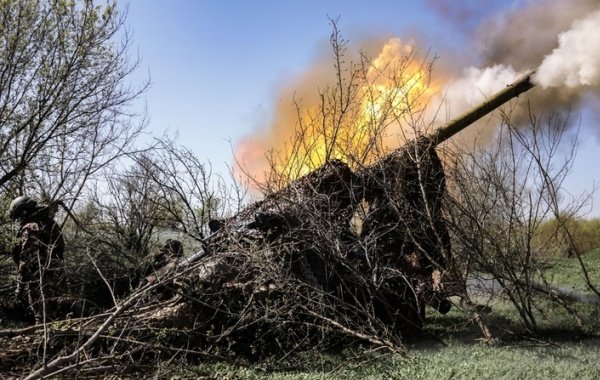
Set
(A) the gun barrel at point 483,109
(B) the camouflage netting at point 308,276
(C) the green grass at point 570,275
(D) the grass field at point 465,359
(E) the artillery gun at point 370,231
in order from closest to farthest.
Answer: (D) the grass field at point 465,359 < (B) the camouflage netting at point 308,276 < (E) the artillery gun at point 370,231 < (A) the gun barrel at point 483,109 < (C) the green grass at point 570,275

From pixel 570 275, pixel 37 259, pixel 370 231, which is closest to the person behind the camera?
pixel 37 259

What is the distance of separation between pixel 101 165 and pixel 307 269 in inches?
361

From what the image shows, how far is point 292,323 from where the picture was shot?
7973mm

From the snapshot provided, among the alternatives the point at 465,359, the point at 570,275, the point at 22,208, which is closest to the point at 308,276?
the point at 465,359

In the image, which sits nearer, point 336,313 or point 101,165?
point 336,313

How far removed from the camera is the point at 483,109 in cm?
906

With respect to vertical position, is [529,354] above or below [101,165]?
below

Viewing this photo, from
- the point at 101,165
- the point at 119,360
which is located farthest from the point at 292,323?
the point at 101,165

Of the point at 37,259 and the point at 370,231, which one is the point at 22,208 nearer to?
the point at 37,259

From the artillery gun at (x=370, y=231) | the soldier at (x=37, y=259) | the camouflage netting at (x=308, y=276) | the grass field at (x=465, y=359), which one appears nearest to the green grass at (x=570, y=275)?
the grass field at (x=465, y=359)

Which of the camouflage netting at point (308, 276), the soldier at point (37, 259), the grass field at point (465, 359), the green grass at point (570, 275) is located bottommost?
the green grass at point (570, 275)

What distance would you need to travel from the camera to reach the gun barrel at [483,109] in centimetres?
891

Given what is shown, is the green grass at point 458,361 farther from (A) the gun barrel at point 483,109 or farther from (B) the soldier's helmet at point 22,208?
(B) the soldier's helmet at point 22,208

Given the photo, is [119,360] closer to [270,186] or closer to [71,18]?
[270,186]
